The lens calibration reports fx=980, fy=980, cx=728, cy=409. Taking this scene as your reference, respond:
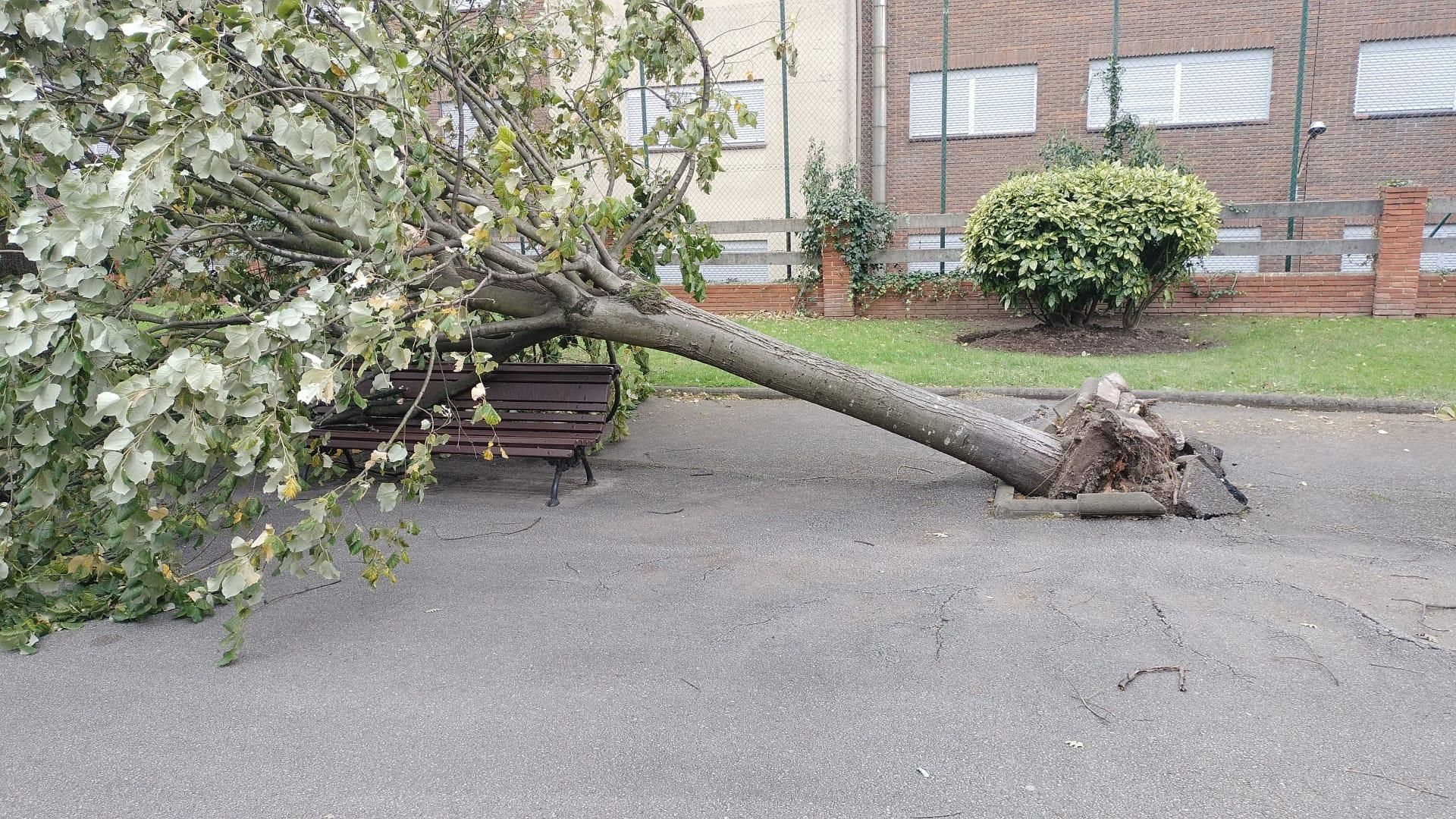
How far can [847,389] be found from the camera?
19.8ft

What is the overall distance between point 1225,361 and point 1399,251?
3660 millimetres

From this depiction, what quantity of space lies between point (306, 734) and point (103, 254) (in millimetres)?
1928

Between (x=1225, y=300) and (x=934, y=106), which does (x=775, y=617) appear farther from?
(x=934, y=106)

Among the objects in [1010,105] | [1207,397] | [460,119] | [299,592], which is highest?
[1010,105]

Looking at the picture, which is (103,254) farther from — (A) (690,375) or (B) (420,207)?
(A) (690,375)

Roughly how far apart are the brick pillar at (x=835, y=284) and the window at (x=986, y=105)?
5.44 meters

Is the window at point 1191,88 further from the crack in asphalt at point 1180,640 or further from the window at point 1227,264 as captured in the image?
the crack in asphalt at point 1180,640

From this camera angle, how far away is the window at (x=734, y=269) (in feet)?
46.3

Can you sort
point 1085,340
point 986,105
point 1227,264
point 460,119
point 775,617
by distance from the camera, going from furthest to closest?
point 986,105
point 1227,264
point 1085,340
point 460,119
point 775,617

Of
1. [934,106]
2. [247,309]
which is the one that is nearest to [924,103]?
[934,106]

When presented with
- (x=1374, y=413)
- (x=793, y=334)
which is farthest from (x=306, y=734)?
(x=793, y=334)

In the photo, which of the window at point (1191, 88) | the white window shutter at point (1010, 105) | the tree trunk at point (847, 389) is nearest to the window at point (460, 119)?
the tree trunk at point (847, 389)

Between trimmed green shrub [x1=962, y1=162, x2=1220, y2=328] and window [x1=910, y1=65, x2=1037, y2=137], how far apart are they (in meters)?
6.41

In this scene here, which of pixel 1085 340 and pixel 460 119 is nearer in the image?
pixel 460 119
